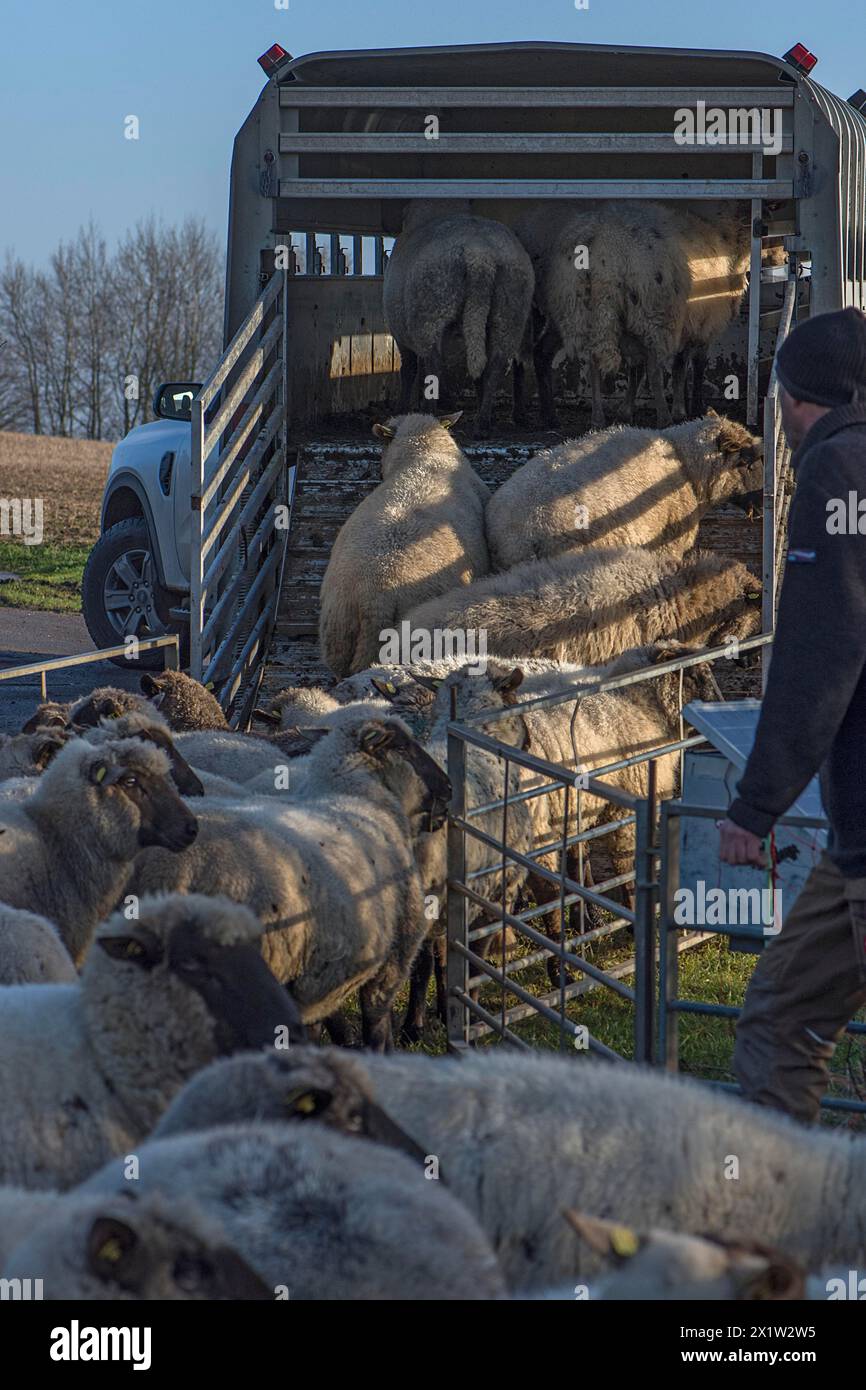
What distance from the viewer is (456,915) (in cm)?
600

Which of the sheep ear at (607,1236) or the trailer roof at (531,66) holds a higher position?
the trailer roof at (531,66)

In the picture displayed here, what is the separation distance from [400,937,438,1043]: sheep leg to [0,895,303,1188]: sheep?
2.72m

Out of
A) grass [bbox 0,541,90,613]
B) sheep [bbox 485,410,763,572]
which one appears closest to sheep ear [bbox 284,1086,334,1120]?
sheep [bbox 485,410,763,572]

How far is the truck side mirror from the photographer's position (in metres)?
13.2

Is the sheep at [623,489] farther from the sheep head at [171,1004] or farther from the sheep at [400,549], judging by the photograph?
the sheep head at [171,1004]

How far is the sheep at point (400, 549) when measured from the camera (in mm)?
9594

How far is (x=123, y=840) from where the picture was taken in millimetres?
5527

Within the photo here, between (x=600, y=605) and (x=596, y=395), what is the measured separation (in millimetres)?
3250

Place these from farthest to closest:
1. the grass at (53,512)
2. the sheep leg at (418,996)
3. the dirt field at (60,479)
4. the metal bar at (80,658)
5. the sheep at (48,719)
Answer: the dirt field at (60,479) → the grass at (53,512) → the metal bar at (80,658) → the sheep at (48,719) → the sheep leg at (418,996)

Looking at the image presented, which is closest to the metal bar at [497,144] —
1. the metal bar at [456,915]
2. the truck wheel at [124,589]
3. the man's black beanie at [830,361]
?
the truck wheel at [124,589]

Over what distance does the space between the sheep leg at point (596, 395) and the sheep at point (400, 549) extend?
1.93 metres

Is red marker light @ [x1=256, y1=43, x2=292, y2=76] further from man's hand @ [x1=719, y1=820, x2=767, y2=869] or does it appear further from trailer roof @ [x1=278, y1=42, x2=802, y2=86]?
man's hand @ [x1=719, y1=820, x2=767, y2=869]

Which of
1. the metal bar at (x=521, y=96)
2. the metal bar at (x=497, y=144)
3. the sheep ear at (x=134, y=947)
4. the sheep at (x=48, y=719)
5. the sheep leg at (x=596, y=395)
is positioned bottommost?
the sheep ear at (x=134, y=947)
